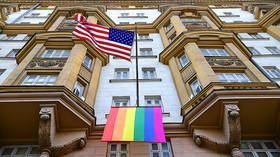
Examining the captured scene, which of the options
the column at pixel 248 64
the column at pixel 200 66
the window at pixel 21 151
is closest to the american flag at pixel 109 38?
the column at pixel 200 66

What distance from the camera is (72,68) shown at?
57.6 feet

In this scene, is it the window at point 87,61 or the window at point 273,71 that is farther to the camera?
the window at point 273,71

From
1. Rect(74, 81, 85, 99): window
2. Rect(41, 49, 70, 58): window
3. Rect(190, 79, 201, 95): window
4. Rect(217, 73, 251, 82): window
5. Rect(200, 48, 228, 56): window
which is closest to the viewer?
Rect(74, 81, 85, 99): window

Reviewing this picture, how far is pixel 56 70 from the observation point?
61.2 ft

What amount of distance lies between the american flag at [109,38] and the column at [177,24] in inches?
342

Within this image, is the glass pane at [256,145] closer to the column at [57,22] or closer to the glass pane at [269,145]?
the glass pane at [269,145]

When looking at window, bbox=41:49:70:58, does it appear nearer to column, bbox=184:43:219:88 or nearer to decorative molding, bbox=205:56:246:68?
column, bbox=184:43:219:88

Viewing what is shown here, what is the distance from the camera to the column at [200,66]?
16411mm

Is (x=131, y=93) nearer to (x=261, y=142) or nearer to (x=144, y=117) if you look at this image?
(x=144, y=117)

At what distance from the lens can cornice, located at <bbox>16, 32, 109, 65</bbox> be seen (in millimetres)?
21766

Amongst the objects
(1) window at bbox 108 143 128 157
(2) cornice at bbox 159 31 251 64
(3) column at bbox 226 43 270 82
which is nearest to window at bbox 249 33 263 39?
(2) cornice at bbox 159 31 251 64

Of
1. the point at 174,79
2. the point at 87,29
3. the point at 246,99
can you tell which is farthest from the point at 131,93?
the point at 246,99

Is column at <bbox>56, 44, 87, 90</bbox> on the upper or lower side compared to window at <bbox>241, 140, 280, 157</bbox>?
upper

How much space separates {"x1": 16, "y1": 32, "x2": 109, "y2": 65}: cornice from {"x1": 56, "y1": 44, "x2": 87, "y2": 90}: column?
705 mm
